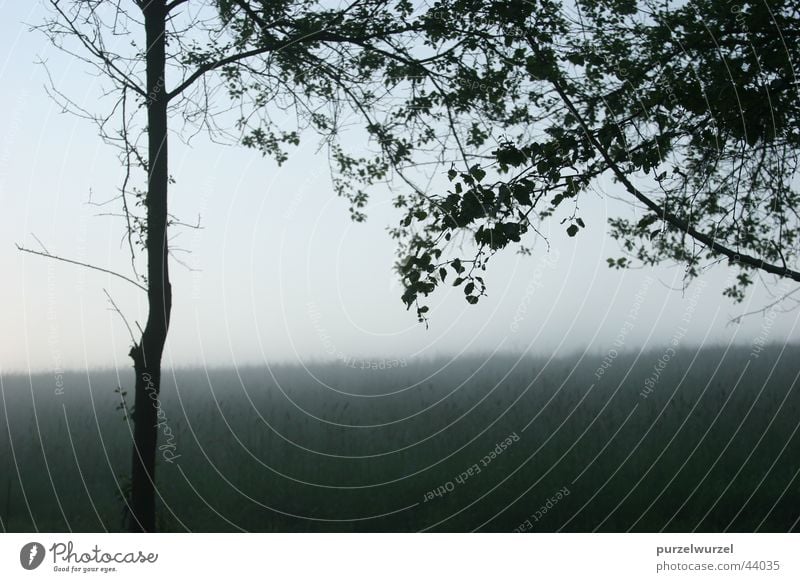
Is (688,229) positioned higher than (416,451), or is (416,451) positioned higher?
(688,229)

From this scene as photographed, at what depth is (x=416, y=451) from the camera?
8.75m

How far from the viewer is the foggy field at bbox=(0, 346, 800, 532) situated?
7.75 meters

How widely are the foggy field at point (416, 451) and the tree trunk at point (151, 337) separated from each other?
15cm

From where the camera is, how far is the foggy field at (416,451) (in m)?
7.75

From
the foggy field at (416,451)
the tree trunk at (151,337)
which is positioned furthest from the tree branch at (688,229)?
the tree trunk at (151,337)

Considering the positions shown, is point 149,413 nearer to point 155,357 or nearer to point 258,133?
point 155,357

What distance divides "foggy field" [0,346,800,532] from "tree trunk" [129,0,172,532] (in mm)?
151

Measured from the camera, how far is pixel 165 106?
25.0ft

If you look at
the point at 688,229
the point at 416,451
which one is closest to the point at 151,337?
the point at 416,451

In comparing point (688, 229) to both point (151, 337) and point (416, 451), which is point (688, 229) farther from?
point (151, 337)

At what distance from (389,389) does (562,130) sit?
137 inches

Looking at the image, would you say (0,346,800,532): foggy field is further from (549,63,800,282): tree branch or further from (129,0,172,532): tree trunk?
(549,63,800,282): tree branch

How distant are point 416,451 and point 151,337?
3.15 metres

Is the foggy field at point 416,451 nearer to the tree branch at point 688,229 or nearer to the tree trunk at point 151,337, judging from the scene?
the tree trunk at point 151,337
